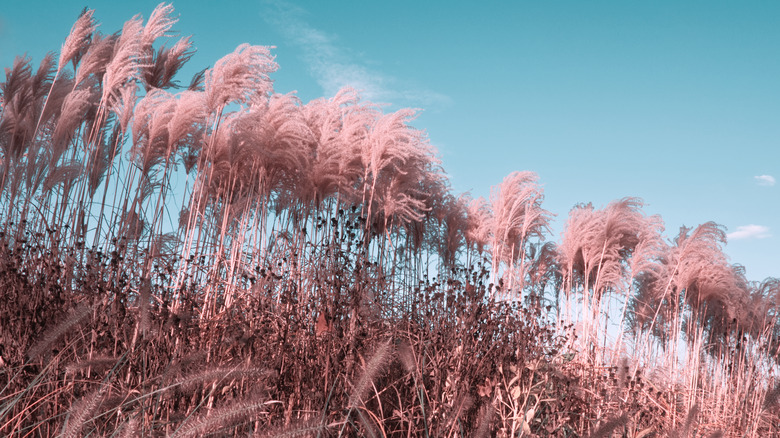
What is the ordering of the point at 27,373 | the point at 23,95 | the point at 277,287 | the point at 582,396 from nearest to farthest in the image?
the point at 27,373 → the point at 582,396 → the point at 277,287 → the point at 23,95

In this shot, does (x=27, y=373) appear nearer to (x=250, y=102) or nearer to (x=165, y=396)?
(x=165, y=396)

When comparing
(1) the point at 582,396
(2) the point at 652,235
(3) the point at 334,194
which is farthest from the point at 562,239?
(1) the point at 582,396

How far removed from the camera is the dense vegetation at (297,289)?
294 cm

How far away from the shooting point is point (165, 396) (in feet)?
8.67

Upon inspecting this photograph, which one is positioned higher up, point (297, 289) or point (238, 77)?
point (238, 77)

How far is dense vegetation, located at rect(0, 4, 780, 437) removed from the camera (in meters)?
2.94

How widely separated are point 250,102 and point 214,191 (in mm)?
1611

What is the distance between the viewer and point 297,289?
4.41 metres

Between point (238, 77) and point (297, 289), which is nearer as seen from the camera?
point (297, 289)

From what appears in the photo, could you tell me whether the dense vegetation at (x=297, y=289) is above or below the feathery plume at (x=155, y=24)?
below

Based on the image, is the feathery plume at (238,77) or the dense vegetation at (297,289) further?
the feathery plume at (238,77)

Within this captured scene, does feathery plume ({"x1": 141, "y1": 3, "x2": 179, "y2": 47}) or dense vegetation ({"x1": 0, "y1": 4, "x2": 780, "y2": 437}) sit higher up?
feathery plume ({"x1": 141, "y1": 3, "x2": 179, "y2": 47})

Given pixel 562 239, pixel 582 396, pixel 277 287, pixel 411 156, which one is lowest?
pixel 582 396

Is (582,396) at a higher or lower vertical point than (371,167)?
lower
